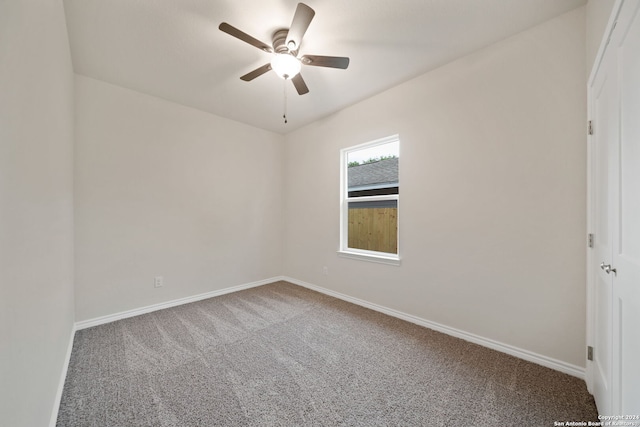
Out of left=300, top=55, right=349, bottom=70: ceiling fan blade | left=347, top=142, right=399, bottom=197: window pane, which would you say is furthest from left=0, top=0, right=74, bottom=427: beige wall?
left=347, top=142, right=399, bottom=197: window pane

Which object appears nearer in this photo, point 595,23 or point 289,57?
point 595,23

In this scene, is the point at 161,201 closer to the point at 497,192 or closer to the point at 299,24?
the point at 299,24

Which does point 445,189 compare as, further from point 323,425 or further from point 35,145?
point 35,145

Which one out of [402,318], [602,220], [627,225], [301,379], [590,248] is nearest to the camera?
[627,225]

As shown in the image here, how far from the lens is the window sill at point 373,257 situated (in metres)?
2.82

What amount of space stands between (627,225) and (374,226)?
2.26 meters

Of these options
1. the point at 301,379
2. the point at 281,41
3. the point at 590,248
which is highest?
the point at 281,41

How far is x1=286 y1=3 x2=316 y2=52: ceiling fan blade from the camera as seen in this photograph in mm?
1488

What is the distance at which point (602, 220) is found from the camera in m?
1.39

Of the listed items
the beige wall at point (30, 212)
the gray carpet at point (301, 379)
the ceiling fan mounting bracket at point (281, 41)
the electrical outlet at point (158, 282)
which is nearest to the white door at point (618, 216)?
the gray carpet at point (301, 379)

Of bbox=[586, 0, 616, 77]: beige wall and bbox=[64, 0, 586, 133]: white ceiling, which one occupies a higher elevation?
bbox=[64, 0, 586, 133]: white ceiling

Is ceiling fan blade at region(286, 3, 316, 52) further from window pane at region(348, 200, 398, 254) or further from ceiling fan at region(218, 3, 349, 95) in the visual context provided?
window pane at region(348, 200, 398, 254)

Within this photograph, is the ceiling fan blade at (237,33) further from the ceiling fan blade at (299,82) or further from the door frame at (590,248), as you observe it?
the door frame at (590,248)

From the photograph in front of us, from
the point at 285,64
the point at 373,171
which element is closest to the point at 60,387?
the point at 285,64
